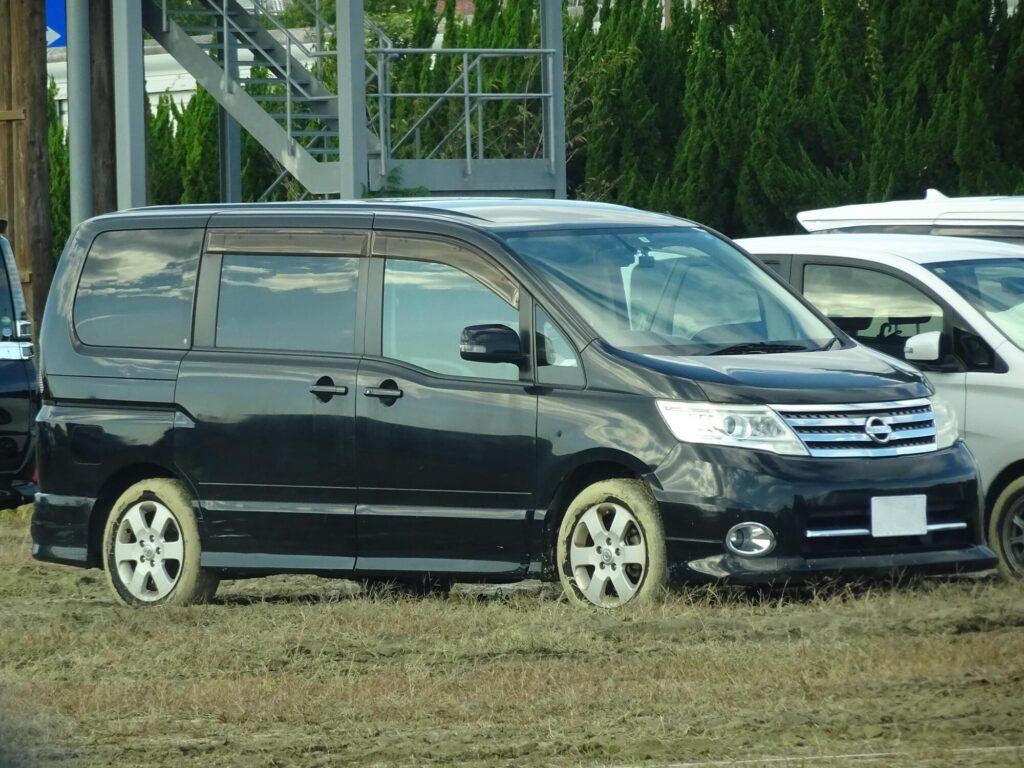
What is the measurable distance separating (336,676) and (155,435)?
9.58 ft

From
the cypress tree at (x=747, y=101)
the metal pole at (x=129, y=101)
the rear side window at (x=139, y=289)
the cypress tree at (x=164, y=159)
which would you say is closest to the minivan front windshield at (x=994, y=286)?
the rear side window at (x=139, y=289)

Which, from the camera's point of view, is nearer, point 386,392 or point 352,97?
point 386,392

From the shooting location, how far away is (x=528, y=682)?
7375mm

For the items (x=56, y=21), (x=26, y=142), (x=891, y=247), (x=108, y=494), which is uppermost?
(x=56, y=21)

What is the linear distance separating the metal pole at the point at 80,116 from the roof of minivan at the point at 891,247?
857 cm

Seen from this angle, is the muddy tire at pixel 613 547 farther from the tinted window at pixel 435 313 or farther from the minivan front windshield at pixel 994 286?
the minivan front windshield at pixel 994 286

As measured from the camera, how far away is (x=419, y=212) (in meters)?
9.96

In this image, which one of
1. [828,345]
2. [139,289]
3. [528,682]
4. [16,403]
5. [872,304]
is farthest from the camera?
[16,403]

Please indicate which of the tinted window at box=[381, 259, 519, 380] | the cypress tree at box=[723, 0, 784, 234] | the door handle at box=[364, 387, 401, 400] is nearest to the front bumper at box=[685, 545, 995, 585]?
the tinted window at box=[381, 259, 519, 380]

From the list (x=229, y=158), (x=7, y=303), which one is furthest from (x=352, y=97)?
(x=7, y=303)

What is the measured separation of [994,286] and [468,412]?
3.07 m

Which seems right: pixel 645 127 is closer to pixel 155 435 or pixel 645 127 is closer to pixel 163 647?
pixel 155 435

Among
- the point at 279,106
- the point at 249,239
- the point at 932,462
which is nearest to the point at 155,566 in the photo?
the point at 249,239

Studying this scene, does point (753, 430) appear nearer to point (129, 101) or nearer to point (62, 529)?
point (62, 529)
